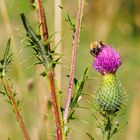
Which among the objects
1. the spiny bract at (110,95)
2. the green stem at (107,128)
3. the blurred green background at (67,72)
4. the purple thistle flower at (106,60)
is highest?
the blurred green background at (67,72)

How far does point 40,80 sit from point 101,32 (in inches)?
34.1

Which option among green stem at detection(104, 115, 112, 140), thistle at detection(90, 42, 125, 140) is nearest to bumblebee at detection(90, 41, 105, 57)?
thistle at detection(90, 42, 125, 140)

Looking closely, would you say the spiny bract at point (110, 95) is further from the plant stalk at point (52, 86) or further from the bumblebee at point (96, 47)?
the plant stalk at point (52, 86)

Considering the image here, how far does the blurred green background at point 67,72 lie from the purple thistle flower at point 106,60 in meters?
0.09

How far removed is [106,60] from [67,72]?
1844mm

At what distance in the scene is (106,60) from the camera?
188 centimetres

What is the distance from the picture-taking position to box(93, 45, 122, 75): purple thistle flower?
1.88 metres

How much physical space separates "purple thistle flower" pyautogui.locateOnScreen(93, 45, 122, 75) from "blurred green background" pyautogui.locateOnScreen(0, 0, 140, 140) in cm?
9

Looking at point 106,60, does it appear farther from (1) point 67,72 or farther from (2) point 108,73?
(1) point 67,72

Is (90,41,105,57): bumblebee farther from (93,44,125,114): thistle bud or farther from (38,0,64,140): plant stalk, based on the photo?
(38,0,64,140): plant stalk

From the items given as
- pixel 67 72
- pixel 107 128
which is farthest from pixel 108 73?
pixel 67 72

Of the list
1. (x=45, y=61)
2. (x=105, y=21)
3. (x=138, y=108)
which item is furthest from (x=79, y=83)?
(x=105, y=21)

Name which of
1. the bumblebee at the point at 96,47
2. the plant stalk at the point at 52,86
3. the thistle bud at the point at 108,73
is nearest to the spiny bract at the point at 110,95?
the thistle bud at the point at 108,73

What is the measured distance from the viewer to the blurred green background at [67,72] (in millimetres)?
2248
